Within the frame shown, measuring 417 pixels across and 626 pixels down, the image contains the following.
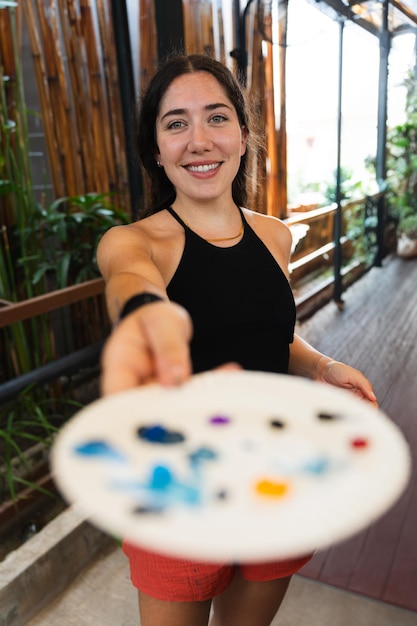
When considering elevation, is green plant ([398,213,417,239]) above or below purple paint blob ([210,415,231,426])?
below

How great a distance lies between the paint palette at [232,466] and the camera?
17.0 inches

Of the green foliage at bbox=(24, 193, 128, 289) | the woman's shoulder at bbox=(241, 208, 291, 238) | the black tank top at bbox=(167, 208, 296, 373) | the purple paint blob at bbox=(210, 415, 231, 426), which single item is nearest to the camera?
the purple paint blob at bbox=(210, 415, 231, 426)

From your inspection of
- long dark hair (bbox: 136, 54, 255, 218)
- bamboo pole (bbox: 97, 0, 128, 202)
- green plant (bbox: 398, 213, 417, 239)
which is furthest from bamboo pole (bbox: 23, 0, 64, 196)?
green plant (bbox: 398, 213, 417, 239)

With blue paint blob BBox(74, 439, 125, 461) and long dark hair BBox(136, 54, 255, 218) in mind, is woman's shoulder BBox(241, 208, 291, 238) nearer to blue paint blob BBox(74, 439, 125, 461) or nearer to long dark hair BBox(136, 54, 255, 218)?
long dark hair BBox(136, 54, 255, 218)

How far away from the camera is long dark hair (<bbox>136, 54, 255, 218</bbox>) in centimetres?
102

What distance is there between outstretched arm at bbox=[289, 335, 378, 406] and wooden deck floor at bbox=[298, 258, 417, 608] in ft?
3.33

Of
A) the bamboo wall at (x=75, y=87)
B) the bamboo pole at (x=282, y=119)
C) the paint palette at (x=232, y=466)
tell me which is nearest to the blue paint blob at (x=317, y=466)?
the paint palette at (x=232, y=466)

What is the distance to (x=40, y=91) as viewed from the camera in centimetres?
227

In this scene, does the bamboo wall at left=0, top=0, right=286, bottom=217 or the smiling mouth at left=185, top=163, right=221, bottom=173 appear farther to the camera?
the bamboo wall at left=0, top=0, right=286, bottom=217

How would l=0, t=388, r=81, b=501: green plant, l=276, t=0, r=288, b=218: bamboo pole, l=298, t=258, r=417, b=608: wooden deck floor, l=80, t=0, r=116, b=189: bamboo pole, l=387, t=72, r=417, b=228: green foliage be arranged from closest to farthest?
l=298, t=258, r=417, b=608: wooden deck floor < l=0, t=388, r=81, b=501: green plant < l=80, t=0, r=116, b=189: bamboo pole < l=276, t=0, r=288, b=218: bamboo pole < l=387, t=72, r=417, b=228: green foliage

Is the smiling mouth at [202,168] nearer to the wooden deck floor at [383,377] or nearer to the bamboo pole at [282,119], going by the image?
the wooden deck floor at [383,377]

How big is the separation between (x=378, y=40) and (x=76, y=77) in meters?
3.51

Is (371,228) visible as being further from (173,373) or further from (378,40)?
(173,373)

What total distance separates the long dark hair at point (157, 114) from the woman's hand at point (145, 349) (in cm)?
60
